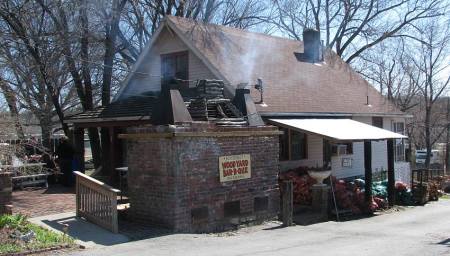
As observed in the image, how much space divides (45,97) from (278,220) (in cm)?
1551

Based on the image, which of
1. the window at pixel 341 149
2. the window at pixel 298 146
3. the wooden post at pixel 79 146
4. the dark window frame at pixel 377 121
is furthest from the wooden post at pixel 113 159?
the dark window frame at pixel 377 121

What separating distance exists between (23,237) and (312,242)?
5.15m

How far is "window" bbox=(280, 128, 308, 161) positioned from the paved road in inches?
179

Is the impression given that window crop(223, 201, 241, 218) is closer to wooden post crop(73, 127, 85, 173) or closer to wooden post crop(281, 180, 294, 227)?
wooden post crop(281, 180, 294, 227)

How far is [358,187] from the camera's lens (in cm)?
1714

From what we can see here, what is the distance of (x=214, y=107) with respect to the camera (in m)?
13.6

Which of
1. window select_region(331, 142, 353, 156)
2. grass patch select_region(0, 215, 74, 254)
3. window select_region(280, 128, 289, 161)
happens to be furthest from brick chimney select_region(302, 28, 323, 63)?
grass patch select_region(0, 215, 74, 254)

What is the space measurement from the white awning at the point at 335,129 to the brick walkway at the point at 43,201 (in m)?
6.27

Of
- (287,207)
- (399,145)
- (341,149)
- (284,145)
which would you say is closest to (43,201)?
(287,207)

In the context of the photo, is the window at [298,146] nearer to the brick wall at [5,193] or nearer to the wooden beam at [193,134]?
the wooden beam at [193,134]

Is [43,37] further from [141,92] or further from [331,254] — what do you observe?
[331,254]

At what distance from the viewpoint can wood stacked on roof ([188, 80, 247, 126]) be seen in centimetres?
1252

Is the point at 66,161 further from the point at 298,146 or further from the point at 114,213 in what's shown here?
the point at 114,213

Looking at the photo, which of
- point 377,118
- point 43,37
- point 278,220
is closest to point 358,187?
point 278,220
